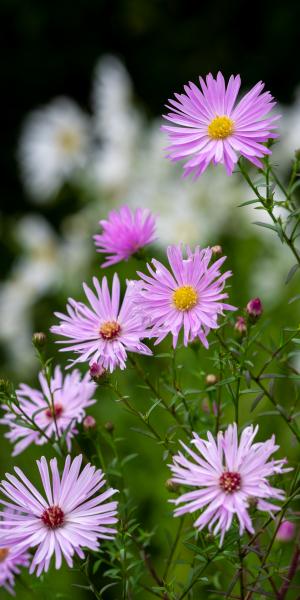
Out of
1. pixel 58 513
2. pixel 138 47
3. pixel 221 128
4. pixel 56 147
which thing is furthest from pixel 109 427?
pixel 138 47

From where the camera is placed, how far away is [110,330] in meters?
0.61

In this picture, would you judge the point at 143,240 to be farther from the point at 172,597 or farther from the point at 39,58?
the point at 39,58

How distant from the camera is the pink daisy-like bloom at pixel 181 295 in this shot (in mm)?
553

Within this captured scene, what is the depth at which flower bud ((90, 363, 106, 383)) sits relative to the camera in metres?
0.57

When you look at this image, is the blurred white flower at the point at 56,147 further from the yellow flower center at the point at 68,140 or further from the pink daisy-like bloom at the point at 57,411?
the pink daisy-like bloom at the point at 57,411

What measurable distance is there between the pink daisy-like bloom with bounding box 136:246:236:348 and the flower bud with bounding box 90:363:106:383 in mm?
46

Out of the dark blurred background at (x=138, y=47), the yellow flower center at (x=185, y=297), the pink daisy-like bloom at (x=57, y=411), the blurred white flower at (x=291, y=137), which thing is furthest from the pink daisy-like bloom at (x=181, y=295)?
the dark blurred background at (x=138, y=47)

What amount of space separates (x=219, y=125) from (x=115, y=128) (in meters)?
1.59

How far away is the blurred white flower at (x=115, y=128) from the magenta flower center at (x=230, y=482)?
5.25 feet

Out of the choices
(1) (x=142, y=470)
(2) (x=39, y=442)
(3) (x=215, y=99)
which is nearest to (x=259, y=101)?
(3) (x=215, y=99)

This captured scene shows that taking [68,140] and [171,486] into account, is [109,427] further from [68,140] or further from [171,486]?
[68,140]

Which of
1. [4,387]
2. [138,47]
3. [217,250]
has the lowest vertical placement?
[4,387]

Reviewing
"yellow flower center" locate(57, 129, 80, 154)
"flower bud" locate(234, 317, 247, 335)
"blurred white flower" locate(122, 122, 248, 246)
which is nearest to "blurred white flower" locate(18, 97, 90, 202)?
"yellow flower center" locate(57, 129, 80, 154)

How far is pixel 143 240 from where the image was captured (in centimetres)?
67
